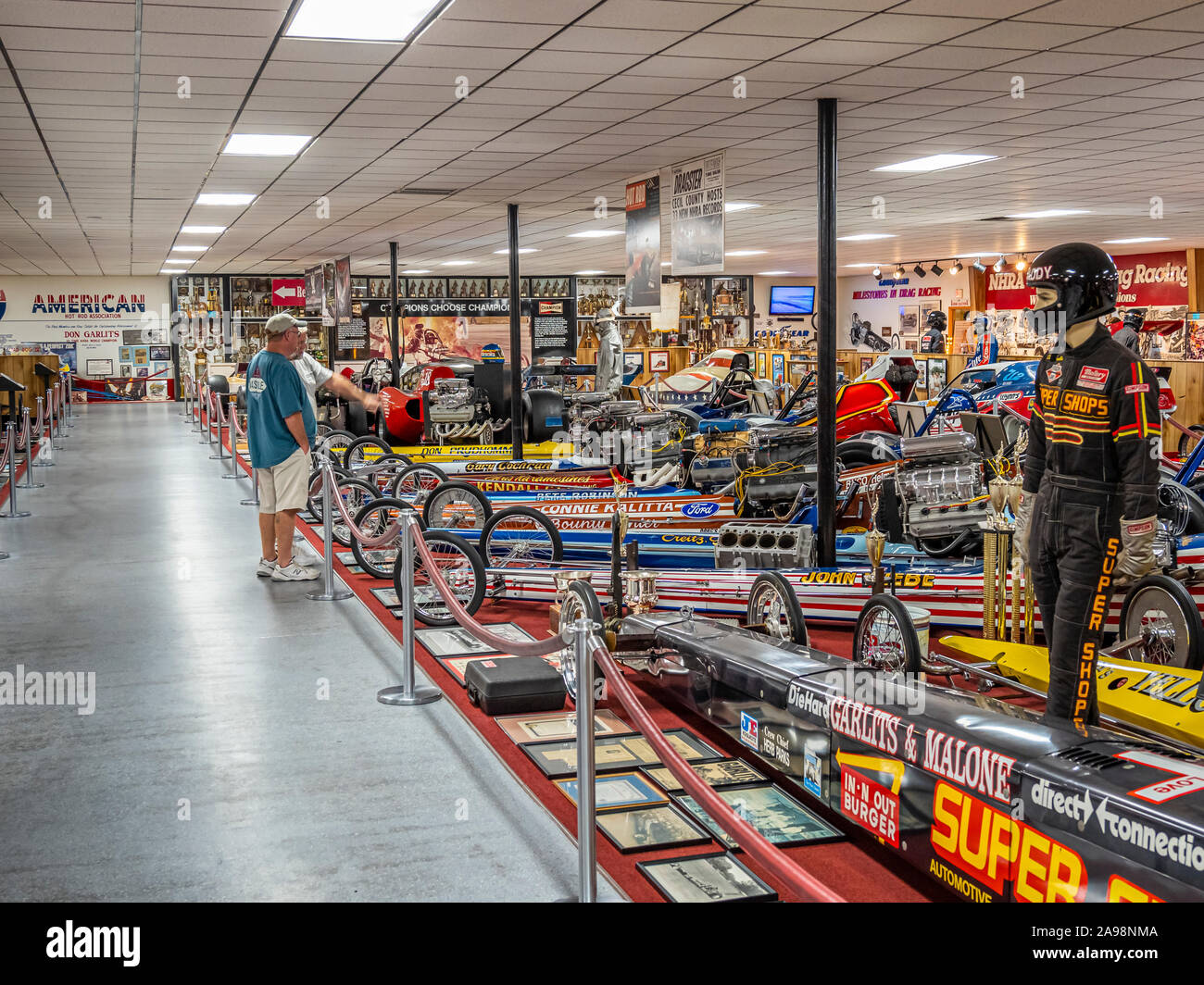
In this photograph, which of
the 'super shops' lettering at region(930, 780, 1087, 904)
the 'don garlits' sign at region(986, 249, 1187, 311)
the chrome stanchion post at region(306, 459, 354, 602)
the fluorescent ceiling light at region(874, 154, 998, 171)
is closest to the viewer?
the 'super shops' lettering at region(930, 780, 1087, 904)

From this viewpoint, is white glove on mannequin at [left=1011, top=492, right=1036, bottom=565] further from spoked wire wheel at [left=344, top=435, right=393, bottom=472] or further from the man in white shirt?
spoked wire wheel at [left=344, top=435, right=393, bottom=472]

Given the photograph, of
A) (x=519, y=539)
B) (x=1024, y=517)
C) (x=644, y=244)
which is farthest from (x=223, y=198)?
(x=1024, y=517)

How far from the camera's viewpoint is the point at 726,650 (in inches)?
186

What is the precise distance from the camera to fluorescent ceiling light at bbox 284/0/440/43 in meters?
5.46

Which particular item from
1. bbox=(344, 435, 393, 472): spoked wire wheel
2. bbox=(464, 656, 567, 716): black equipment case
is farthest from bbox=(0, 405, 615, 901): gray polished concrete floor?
bbox=(344, 435, 393, 472): spoked wire wheel

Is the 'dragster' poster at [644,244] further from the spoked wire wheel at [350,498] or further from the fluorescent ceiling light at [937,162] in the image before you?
the spoked wire wheel at [350,498]

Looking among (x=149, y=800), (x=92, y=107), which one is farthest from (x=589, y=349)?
(x=149, y=800)

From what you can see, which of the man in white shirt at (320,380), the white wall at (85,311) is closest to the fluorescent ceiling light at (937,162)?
the man in white shirt at (320,380)

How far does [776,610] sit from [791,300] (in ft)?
86.1

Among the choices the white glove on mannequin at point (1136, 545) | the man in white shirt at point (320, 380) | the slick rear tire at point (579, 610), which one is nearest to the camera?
the white glove on mannequin at point (1136, 545)

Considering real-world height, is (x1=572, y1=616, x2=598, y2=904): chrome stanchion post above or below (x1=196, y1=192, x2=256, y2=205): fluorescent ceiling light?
below

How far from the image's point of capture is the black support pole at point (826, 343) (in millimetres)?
7504

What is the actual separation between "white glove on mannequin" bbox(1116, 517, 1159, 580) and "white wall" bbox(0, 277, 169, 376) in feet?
97.2

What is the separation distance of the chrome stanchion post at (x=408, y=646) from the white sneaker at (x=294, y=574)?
8.81 feet
